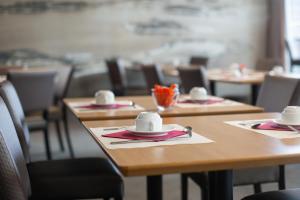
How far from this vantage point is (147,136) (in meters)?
1.71

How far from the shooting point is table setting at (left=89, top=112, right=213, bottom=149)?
163cm

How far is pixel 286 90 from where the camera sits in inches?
107

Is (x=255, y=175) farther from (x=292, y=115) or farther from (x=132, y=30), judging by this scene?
(x=132, y=30)

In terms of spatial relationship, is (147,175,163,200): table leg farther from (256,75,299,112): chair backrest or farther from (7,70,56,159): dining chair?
(7,70,56,159): dining chair

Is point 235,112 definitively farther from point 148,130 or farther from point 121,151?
point 121,151

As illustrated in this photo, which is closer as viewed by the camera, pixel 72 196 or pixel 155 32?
pixel 72 196

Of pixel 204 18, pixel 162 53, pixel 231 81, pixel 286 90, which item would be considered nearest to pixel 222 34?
pixel 204 18

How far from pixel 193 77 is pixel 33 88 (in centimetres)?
134

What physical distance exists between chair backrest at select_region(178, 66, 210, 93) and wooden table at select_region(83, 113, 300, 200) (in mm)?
2366

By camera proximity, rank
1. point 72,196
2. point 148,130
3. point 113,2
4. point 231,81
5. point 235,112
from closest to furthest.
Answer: point 148,130, point 72,196, point 235,112, point 231,81, point 113,2

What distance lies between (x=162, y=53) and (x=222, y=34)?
931 millimetres

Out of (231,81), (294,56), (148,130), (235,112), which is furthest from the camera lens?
(294,56)

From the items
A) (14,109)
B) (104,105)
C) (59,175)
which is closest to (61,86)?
(104,105)

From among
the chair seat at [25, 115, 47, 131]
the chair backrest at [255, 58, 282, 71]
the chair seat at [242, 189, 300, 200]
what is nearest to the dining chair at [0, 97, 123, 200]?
the chair seat at [242, 189, 300, 200]
